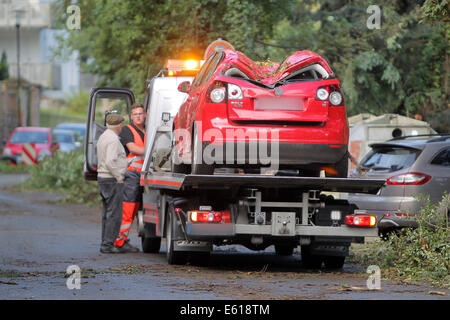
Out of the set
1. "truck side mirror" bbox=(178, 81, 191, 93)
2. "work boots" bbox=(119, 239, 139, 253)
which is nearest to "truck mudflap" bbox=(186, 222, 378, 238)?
"truck side mirror" bbox=(178, 81, 191, 93)

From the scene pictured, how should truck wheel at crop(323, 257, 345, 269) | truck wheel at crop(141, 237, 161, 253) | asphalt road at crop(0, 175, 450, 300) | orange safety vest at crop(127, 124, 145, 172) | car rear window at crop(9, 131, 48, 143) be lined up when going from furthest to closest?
1. car rear window at crop(9, 131, 48, 143)
2. truck wheel at crop(141, 237, 161, 253)
3. orange safety vest at crop(127, 124, 145, 172)
4. truck wheel at crop(323, 257, 345, 269)
5. asphalt road at crop(0, 175, 450, 300)

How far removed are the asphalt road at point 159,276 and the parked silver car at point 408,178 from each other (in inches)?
46.8

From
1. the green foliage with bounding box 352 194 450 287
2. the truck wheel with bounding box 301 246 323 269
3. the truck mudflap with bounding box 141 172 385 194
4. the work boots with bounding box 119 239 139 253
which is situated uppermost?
the truck mudflap with bounding box 141 172 385 194

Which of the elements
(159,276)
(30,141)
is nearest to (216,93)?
(159,276)

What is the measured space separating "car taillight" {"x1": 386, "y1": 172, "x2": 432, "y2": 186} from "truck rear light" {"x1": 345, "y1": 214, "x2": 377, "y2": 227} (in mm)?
2712

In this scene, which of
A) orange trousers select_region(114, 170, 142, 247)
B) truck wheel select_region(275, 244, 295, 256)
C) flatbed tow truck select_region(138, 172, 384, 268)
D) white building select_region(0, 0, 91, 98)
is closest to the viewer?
flatbed tow truck select_region(138, 172, 384, 268)

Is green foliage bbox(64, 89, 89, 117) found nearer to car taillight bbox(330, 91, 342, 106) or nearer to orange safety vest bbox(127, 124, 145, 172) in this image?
orange safety vest bbox(127, 124, 145, 172)

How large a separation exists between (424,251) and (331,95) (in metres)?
1.96

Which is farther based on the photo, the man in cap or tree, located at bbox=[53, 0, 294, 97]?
tree, located at bbox=[53, 0, 294, 97]

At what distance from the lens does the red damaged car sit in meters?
10.1

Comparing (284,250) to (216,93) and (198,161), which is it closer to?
(198,161)

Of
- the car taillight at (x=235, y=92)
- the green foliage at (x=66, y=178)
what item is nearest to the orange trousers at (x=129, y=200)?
the car taillight at (x=235, y=92)

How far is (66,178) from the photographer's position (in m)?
26.2
